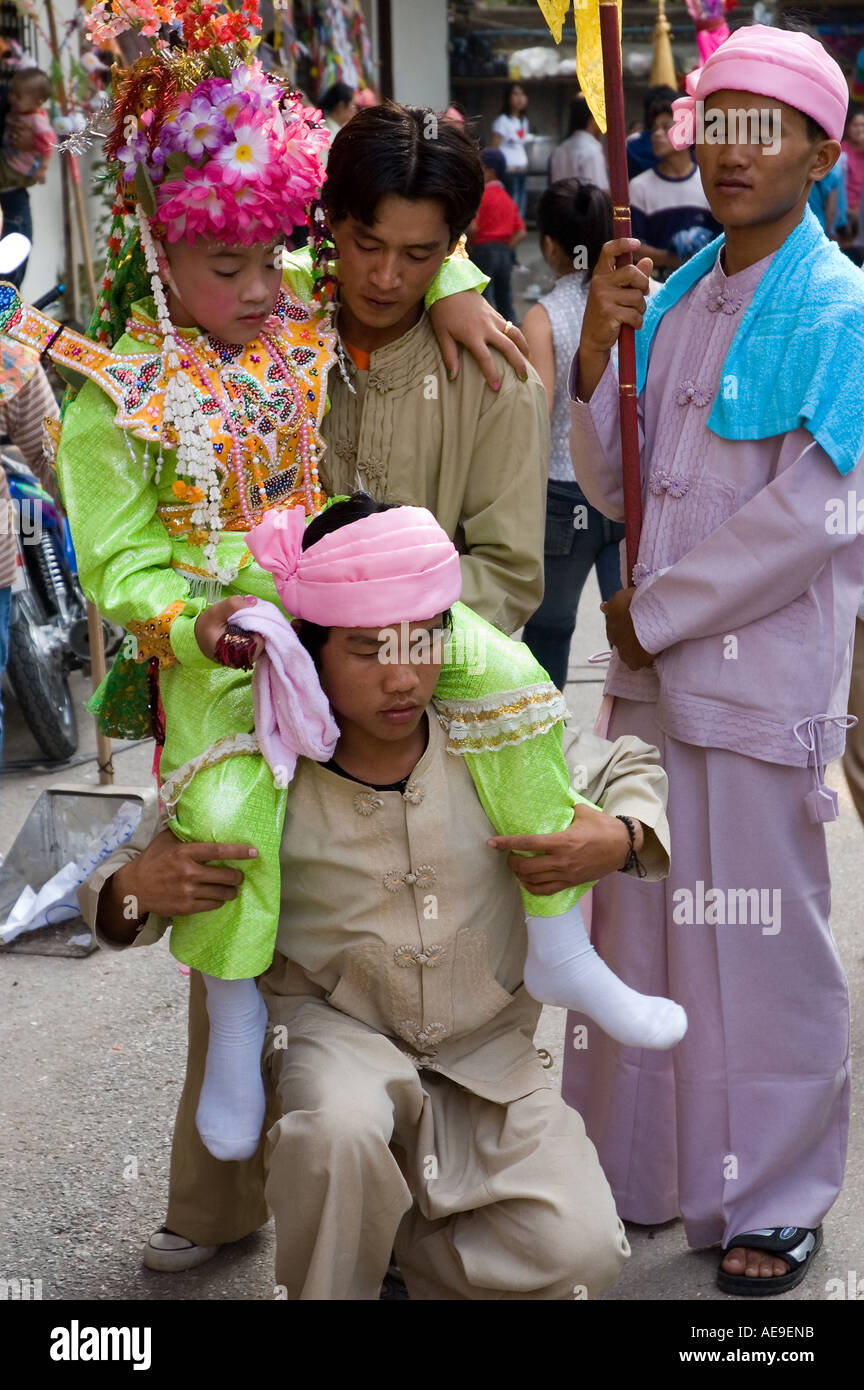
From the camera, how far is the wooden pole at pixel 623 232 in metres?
2.80

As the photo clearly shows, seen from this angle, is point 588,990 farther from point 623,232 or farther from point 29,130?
point 29,130

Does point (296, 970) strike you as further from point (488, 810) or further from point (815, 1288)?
point (815, 1288)

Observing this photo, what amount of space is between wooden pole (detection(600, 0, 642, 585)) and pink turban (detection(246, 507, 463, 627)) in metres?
0.72

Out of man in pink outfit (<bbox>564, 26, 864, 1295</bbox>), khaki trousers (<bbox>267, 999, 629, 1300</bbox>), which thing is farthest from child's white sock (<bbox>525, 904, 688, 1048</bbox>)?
man in pink outfit (<bbox>564, 26, 864, 1295</bbox>)

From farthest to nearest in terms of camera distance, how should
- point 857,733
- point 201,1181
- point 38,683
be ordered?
point 38,683 < point 857,733 < point 201,1181

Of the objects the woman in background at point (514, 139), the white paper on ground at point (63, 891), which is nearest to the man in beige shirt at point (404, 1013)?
the white paper on ground at point (63, 891)

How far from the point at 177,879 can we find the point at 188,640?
0.36 meters

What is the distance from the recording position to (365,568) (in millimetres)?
2338

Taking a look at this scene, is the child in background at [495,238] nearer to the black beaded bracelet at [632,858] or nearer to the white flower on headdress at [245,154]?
the white flower on headdress at [245,154]

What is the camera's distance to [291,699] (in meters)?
2.34

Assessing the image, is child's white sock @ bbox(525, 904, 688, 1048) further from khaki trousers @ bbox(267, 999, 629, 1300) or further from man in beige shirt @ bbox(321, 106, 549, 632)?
man in beige shirt @ bbox(321, 106, 549, 632)

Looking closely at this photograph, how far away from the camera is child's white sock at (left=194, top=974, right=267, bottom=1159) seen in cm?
252

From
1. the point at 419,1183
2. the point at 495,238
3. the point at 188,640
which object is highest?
the point at 188,640

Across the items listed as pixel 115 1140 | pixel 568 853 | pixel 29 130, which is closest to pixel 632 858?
pixel 568 853
